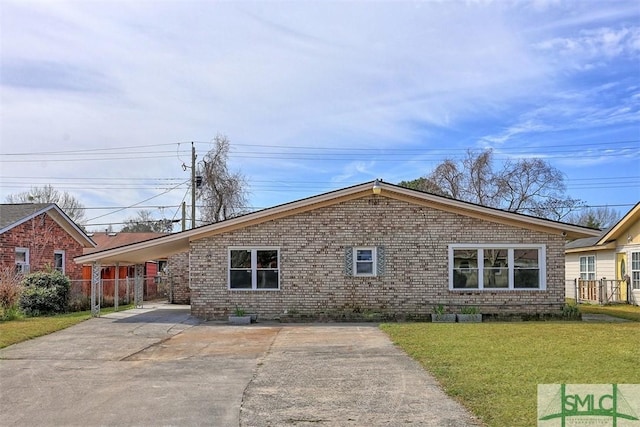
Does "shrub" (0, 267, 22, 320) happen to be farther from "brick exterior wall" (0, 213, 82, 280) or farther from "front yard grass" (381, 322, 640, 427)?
"front yard grass" (381, 322, 640, 427)

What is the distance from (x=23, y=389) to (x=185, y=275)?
18.7 meters

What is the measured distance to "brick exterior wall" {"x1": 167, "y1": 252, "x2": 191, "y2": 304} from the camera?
87.6 feet

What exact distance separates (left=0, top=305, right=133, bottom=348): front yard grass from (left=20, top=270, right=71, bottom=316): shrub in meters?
0.63

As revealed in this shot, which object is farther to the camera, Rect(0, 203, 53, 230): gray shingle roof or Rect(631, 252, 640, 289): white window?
Rect(0, 203, 53, 230): gray shingle roof

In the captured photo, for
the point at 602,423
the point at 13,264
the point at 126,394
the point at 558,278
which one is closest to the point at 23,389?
the point at 126,394

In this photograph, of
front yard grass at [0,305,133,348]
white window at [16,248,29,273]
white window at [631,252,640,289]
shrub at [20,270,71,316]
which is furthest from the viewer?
white window at [16,248,29,273]

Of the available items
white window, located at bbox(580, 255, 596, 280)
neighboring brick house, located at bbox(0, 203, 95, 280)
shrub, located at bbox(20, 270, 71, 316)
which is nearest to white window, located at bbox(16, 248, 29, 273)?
neighboring brick house, located at bbox(0, 203, 95, 280)

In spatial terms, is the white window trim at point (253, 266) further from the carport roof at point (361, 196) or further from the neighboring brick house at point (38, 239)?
the neighboring brick house at point (38, 239)

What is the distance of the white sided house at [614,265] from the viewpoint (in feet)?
76.5

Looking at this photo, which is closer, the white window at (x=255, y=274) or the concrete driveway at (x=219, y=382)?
the concrete driveway at (x=219, y=382)

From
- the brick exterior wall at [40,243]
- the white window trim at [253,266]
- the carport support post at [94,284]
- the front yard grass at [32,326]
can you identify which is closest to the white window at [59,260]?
the brick exterior wall at [40,243]

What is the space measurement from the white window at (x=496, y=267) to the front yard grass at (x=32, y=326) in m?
11.2

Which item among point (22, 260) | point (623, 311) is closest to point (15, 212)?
point (22, 260)

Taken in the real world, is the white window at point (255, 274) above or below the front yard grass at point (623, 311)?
above
